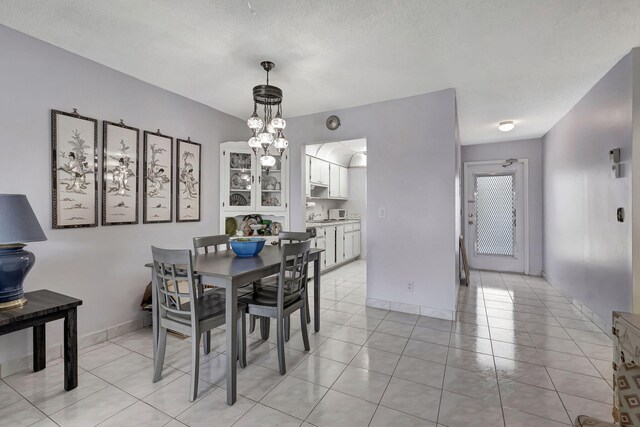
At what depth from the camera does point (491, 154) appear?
18.2ft

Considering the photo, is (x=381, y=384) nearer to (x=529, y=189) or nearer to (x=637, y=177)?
(x=637, y=177)

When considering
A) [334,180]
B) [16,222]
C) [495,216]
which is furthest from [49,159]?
[495,216]

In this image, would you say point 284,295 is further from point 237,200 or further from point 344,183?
point 344,183

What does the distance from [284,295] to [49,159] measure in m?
2.13

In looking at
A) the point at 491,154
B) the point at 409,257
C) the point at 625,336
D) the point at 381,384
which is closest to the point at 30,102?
the point at 381,384

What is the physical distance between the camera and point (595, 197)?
3.10 m

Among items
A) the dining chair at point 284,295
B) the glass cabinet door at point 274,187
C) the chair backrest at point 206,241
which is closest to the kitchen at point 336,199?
the glass cabinet door at point 274,187

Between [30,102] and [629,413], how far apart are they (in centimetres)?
377

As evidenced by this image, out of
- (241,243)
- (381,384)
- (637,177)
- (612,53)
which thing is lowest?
(381,384)

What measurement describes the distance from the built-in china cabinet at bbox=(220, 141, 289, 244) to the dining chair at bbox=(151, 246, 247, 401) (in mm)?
1945

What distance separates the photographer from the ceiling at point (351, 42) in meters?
1.93

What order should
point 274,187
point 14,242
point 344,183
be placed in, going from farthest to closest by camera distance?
point 344,183, point 274,187, point 14,242

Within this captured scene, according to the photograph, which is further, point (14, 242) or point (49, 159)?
point (49, 159)

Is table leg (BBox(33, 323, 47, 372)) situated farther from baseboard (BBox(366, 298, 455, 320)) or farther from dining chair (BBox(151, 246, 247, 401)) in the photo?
baseboard (BBox(366, 298, 455, 320))
